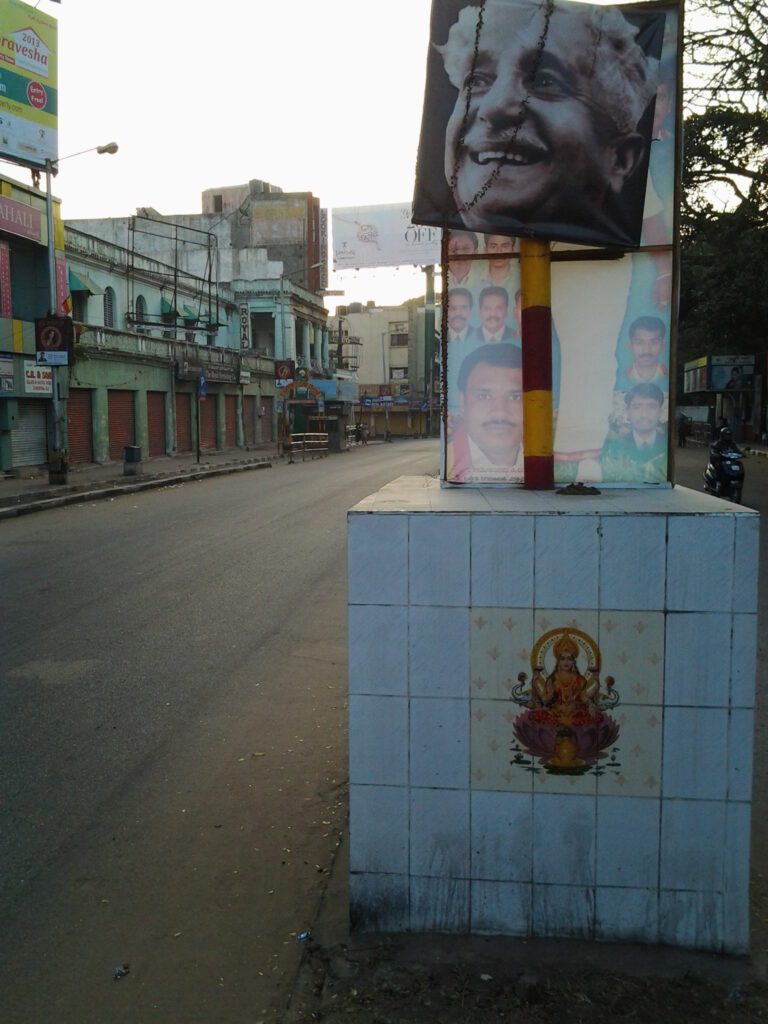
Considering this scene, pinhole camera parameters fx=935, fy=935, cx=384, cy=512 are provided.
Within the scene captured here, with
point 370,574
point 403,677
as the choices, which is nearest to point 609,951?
point 403,677

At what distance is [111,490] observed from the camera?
22.2m

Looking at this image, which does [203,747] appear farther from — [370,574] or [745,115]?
[745,115]

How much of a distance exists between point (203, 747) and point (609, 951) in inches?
116

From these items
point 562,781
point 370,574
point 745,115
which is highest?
point 745,115

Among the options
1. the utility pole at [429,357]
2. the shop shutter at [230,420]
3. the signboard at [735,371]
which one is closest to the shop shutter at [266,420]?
the shop shutter at [230,420]

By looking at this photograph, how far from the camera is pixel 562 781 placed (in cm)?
329

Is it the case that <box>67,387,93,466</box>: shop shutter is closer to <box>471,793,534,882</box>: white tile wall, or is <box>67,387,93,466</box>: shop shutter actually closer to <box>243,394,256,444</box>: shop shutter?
<box>243,394,256,444</box>: shop shutter

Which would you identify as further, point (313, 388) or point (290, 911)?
point (313, 388)

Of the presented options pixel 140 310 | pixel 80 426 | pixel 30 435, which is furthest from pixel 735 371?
pixel 30 435

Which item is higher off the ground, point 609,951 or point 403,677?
point 403,677

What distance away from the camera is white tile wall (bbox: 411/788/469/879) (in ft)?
11.0

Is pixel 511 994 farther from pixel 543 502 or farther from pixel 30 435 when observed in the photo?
pixel 30 435

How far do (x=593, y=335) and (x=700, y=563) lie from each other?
1.32 m

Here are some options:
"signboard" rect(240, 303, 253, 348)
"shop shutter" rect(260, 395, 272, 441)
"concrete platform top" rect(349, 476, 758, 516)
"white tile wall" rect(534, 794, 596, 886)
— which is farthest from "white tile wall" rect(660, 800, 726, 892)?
"signboard" rect(240, 303, 253, 348)
